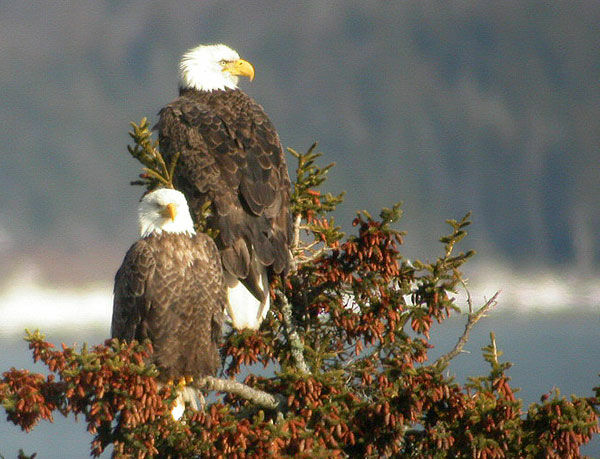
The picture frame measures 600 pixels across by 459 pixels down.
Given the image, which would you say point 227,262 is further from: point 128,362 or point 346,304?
point 128,362

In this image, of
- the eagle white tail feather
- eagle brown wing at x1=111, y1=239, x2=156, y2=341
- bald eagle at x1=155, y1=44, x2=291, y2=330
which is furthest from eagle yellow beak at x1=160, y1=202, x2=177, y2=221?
the eagle white tail feather

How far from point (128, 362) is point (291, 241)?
2.18 m

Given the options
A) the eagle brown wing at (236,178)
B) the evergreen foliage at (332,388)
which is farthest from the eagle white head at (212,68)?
the evergreen foliage at (332,388)

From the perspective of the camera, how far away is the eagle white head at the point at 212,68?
807 cm

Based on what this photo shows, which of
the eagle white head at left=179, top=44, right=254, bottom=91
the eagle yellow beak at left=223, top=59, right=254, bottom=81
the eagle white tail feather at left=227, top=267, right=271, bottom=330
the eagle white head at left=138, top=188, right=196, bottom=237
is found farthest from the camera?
the eagle yellow beak at left=223, top=59, right=254, bottom=81

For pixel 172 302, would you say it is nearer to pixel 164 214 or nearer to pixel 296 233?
pixel 164 214

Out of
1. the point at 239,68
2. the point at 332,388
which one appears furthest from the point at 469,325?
the point at 239,68

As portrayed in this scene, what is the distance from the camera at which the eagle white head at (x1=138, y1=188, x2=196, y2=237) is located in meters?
6.00

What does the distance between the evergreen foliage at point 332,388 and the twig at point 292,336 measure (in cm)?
1

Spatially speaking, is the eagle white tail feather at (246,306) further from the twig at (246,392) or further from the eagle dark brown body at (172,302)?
the twig at (246,392)

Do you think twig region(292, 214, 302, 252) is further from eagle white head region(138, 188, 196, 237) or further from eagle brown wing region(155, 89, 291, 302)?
eagle white head region(138, 188, 196, 237)

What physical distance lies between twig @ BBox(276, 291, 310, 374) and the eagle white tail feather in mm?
119

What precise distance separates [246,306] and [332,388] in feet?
3.78

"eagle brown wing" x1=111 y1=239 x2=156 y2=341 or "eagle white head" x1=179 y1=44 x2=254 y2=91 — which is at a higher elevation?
"eagle white head" x1=179 y1=44 x2=254 y2=91
